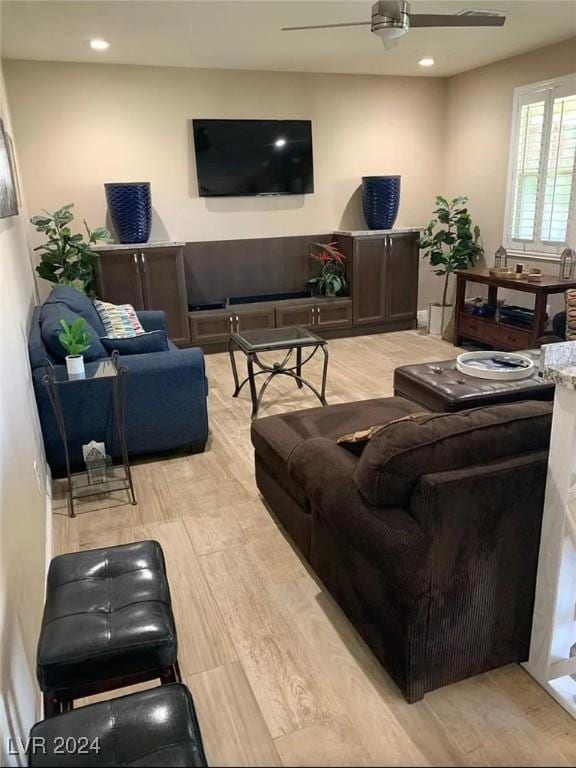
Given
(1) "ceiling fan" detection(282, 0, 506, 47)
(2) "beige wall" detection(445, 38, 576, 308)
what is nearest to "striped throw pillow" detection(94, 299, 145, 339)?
(1) "ceiling fan" detection(282, 0, 506, 47)

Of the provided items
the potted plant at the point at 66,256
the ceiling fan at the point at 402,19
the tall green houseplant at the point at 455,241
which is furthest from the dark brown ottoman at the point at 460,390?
the potted plant at the point at 66,256

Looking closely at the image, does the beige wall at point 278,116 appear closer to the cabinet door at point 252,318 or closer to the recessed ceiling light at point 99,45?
the recessed ceiling light at point 99,45

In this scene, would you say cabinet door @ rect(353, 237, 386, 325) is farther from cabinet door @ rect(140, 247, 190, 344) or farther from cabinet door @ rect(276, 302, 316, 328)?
cabinet door @ rect(140, 247, 190, 344)

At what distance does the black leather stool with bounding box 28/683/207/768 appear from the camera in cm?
96

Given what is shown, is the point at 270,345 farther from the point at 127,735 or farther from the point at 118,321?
the point at 127,735

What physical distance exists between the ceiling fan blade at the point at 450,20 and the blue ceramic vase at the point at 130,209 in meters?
2.87

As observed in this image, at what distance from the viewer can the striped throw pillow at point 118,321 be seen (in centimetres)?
399

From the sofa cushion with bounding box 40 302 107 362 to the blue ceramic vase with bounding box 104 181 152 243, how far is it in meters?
1.87

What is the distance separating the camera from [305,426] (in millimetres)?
2619

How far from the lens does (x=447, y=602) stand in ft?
5.32

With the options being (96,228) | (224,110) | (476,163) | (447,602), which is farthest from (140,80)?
(447,602)

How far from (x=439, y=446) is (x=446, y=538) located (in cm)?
25

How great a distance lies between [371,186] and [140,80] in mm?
2470

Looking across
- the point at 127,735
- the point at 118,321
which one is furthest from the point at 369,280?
the point at 127,735
